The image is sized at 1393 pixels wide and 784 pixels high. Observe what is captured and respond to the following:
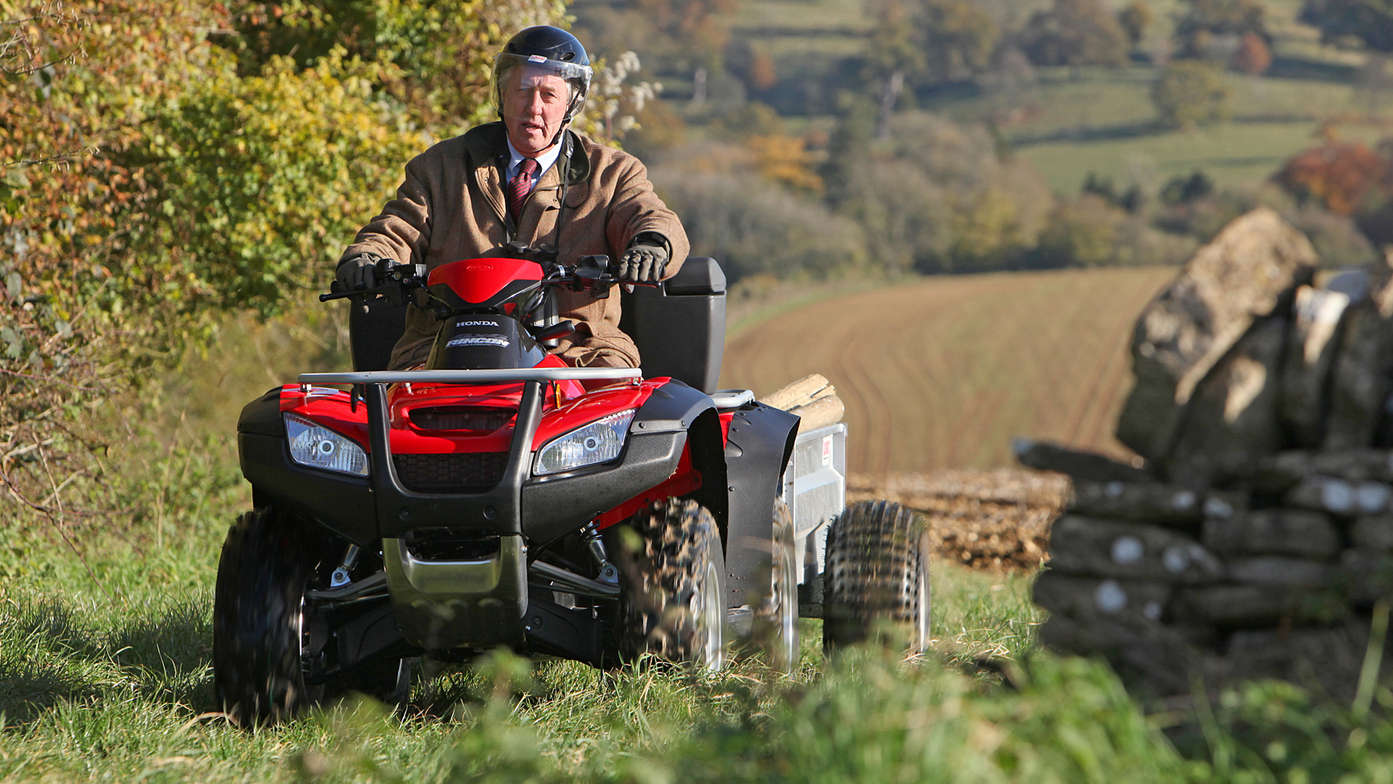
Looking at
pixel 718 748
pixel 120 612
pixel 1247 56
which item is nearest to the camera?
pixel 718 748

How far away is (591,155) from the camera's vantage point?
15.2ft

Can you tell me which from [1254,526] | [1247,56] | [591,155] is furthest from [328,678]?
[1247,56]

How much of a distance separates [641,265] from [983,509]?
9946 millimetres

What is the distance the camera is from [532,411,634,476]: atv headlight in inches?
136

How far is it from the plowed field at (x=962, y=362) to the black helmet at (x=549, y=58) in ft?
95.8

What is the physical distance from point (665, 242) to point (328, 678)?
4.95 feet

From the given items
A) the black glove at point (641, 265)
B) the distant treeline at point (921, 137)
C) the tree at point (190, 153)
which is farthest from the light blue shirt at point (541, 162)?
the distant treeline at point (921, 137)

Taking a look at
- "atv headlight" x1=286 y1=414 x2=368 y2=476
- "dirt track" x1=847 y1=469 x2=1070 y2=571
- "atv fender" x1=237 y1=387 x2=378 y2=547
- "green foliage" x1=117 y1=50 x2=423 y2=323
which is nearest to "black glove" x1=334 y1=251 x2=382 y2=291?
"atv fender" x1=237 y1=387 x2=378 y2=547

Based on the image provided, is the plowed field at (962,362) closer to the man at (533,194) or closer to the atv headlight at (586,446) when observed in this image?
the man at (533,194)

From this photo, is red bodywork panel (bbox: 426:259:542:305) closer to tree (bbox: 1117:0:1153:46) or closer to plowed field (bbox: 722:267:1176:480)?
plowed field (bbox: 722:267:1176:480)

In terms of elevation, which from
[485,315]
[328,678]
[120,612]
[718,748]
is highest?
[485,315]

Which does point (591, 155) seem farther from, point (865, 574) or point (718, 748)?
point (718, 748)

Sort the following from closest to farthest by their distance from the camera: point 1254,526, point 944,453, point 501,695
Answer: point 1254,526 → point 501,695 → point 944,453

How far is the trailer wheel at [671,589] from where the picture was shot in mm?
3500
